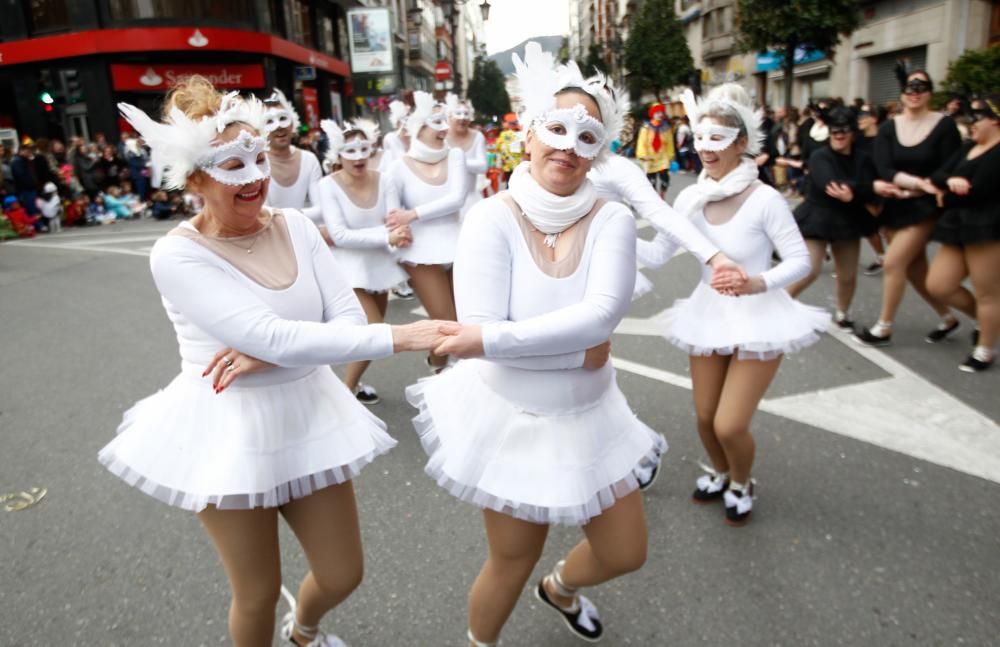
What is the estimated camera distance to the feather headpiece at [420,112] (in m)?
6.02

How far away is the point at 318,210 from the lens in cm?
562

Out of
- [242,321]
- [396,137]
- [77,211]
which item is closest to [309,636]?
[242,321]

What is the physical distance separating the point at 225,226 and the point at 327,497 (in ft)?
3.21

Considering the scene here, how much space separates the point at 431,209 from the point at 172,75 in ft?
81.1

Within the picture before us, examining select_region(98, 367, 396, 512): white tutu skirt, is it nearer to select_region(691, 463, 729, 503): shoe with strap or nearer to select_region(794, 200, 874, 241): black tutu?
select_region(691, 463, 729, 503): shoe with strap

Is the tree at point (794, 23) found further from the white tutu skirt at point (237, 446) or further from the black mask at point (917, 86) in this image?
the white tutu skirt at point (237, 446)

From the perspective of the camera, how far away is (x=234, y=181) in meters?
2.28

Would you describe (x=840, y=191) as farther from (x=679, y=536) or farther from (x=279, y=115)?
(x=279, y=115)

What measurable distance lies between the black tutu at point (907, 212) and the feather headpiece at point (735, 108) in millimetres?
3158

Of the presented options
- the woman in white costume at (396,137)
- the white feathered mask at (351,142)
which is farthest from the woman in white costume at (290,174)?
the woman in white costume at (396,137)

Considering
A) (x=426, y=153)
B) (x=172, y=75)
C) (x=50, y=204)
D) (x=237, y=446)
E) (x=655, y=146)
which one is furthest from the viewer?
(x=172, y=75)

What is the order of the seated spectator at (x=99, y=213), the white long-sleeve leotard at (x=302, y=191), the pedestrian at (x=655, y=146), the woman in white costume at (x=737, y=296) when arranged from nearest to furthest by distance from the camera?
1. the woman in white costume at (x=737, y=296)
2. the white long-sleeve leotard at (x=302, y=191)
3. the pedestrian at (x=655, y=146)
4. the seated spectator at (x=99, y=213)

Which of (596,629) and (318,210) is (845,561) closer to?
(596,629)

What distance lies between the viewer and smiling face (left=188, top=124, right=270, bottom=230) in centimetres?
227
